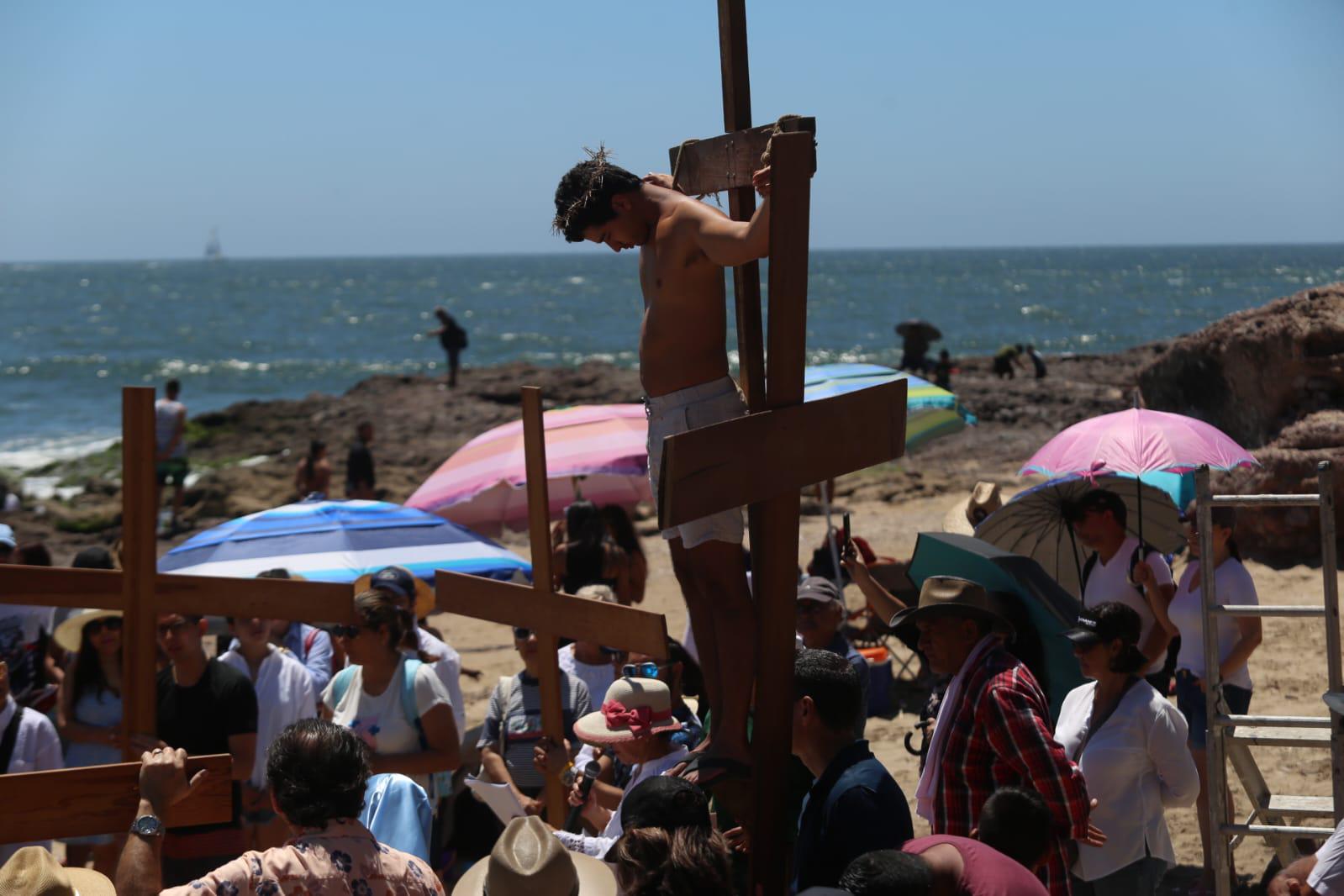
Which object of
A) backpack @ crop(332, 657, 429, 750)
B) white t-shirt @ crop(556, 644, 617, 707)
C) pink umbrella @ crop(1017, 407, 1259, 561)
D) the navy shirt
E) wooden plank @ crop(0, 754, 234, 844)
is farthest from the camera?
pink umbrella @ crop(1017, 407, 1259, 561)

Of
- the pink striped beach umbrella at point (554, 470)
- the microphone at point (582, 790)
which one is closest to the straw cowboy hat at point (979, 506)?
the pink striped beach umbrella at point (554, 470)

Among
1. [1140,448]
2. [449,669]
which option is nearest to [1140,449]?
[1140,448]

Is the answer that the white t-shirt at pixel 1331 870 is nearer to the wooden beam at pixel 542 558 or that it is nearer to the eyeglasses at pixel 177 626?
the wooden beam at pixel 542 558

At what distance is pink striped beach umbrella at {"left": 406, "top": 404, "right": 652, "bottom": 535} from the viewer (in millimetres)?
8367

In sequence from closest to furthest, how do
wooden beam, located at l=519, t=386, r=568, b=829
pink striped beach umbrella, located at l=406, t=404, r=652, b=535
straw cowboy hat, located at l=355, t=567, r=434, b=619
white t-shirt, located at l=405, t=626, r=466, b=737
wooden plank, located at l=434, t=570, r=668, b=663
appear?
wooden plank, located at l=434, t=570, r=668, b=663, wooden beam, located at l=519, t=386, r=568, b=829, straw cowboy hat, located at l=355, t=567, r=434, b=619, white t-shirt, located at l=405, t=626, r=466, b=737, pink striped beach umbrella, located at l=406, t=404, r=652, b=535

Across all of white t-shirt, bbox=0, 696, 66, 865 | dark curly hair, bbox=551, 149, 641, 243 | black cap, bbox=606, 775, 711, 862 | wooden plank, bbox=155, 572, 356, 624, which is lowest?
white t-shirt, bbox=0, 696, 66, 865

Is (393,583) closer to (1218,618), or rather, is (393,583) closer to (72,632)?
(72,632)

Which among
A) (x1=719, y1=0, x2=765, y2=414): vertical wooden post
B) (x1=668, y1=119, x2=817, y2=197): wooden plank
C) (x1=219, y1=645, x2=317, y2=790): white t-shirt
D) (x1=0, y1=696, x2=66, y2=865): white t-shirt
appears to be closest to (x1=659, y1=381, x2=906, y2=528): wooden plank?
(x1=719, y1=0, x2=765, y2=414): vertical wooden post

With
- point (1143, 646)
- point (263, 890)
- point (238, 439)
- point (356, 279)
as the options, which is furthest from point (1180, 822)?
point (356, 279)

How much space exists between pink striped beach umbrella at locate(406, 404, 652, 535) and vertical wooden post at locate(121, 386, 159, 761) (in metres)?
3.49

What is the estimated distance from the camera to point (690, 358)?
3.36 metres

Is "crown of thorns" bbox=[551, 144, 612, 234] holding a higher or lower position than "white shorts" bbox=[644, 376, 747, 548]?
higher

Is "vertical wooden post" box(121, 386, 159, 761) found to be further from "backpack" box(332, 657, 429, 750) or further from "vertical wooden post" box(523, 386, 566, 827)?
"vertical wooden post" box(523, 386, 566, 827)

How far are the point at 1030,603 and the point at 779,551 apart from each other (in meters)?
2.26
